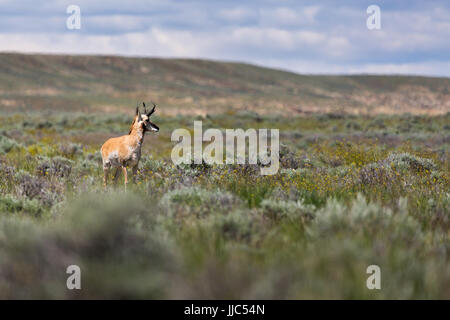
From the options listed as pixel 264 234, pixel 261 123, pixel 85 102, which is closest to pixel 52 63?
pixel 85 102

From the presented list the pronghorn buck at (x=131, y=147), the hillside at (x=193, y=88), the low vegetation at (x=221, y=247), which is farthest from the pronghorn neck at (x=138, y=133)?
the hillside at (x=193, y=88)

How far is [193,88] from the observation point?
4050 inches

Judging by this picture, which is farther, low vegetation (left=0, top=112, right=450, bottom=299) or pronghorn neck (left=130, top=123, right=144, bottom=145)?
pronghorn neck (left=130, top=123, right=144, bottom=145)

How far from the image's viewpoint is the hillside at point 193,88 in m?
71.9

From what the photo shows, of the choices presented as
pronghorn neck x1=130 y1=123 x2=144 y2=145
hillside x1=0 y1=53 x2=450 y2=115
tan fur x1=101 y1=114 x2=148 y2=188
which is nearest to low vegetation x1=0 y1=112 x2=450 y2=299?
tan fur x1=101 y1=114 x2=148 y2=188

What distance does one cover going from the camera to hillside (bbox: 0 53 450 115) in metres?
71.9

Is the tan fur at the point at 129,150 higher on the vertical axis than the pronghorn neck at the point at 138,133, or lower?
lower

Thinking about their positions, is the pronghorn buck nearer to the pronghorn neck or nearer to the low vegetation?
the pronghorn neck

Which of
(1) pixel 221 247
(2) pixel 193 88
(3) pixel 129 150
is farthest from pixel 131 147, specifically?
(2) pixel 193 88

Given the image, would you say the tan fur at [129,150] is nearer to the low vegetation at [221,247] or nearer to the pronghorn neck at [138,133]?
the pronghorn neck at [138,133]

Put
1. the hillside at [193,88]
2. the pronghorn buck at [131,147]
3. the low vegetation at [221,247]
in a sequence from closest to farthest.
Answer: the low vegetation at [221,247] → the pronghorn buck at [131,147] → the hillside at [193,88]

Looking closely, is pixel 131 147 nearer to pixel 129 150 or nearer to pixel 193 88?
pixel 129 150
